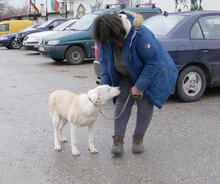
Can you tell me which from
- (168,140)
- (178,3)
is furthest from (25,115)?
(178,3)

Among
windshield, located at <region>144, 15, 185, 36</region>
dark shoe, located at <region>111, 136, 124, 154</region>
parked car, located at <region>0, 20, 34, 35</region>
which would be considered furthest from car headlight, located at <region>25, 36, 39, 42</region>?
dark shoe, located at <region>111, 136, 124, 154</region>

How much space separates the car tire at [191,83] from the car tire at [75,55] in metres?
6.71

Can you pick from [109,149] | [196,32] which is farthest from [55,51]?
[109,149]

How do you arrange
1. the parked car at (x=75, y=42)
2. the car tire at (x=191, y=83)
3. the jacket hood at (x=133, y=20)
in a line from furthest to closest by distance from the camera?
the parked car at (x=75, y=42)
the car tire at (x=191, y=83)
the jacket hood at (x=133, y=20)

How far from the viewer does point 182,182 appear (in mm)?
3443

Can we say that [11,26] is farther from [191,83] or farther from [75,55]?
[191,83]

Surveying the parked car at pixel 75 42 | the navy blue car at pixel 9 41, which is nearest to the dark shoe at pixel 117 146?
the parked car at pixel 75 42

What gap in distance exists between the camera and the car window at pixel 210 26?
6676mm

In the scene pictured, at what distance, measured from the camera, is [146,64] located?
374cm

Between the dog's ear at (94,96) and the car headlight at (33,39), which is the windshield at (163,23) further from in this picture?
the car headlight at (33,39)

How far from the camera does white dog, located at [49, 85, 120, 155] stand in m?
3.89

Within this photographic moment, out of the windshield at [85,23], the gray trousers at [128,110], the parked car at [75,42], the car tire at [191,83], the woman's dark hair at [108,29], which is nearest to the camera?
the woman's dark hair at [108,29]

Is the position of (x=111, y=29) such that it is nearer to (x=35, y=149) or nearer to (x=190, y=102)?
(x=35, y=149)

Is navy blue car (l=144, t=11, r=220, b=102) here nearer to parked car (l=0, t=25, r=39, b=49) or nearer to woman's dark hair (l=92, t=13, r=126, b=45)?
woman's dark hair (l=92, t=13, r=126, b=45)
